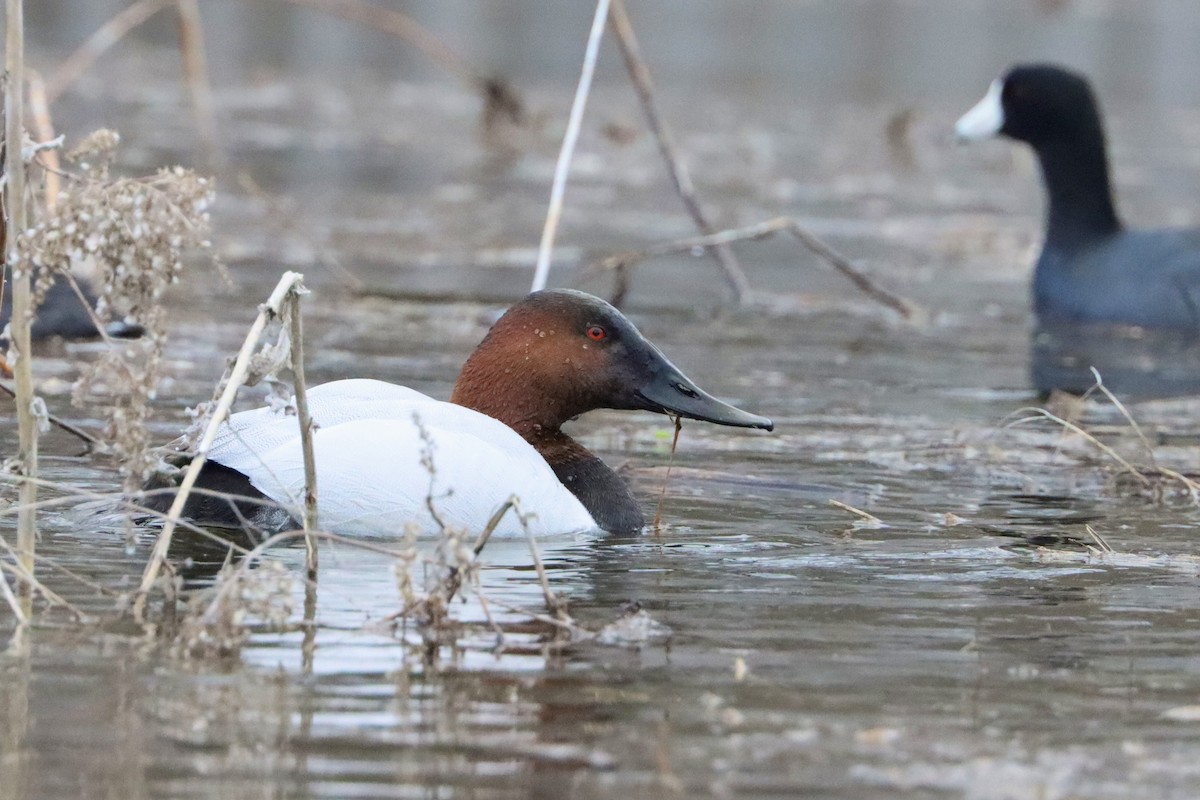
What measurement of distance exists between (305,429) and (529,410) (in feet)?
5.37

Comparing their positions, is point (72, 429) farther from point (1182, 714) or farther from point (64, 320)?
point (64, 320)

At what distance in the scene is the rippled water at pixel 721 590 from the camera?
148 inches

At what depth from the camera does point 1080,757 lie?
3.88 meters

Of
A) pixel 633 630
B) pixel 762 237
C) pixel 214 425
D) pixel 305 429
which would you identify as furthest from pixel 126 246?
pixel 762 237

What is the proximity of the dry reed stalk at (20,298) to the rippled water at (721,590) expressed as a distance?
0.21m

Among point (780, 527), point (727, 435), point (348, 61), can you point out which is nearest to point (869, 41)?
point (348, 61)

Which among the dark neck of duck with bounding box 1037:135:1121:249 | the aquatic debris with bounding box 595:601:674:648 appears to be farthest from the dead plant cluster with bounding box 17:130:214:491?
the dark neck of duck with bounding box 1037:135:1121:249

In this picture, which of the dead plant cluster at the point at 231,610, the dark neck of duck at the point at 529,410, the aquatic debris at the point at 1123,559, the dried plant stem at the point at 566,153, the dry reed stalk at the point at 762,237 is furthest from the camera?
the dry reed stalk at the point at 762,237

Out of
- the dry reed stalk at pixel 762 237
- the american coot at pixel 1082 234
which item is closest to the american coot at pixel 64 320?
the dry reed stalk at pixel 762 237

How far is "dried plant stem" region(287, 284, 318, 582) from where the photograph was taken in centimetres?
477

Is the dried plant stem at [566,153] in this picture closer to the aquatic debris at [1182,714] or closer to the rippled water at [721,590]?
the rippled water at [721,590]

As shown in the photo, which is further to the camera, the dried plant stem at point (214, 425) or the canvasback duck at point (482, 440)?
the canvasback duck at point (482, 440)

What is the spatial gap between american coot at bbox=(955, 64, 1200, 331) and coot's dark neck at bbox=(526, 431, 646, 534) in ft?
20.9

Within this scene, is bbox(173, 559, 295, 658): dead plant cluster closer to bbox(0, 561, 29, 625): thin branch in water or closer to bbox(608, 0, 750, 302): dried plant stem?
bbox(0, 561, 29, 625): thin branch in water
